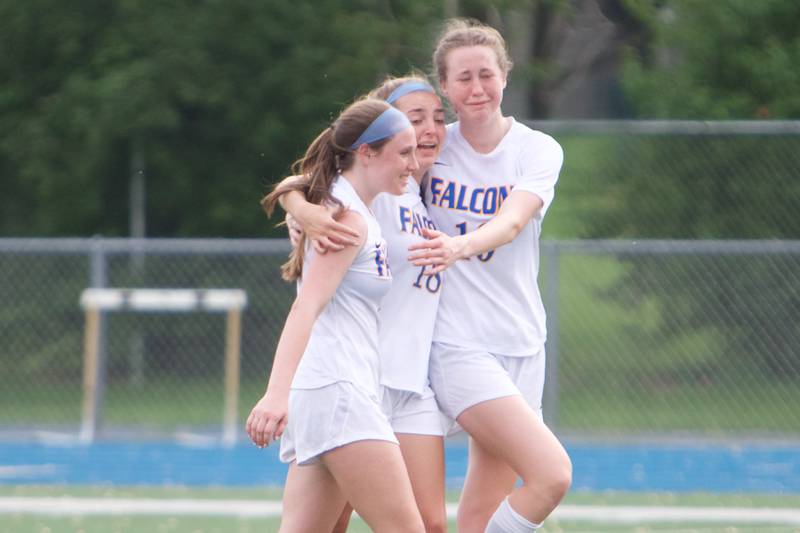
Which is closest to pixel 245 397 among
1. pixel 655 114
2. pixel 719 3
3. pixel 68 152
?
pixel 68 152

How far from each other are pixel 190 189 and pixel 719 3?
4974 millimetres

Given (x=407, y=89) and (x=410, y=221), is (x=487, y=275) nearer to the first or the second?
(x=410, y=221)

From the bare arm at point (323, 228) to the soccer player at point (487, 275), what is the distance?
70cm

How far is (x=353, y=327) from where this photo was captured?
4184 mm

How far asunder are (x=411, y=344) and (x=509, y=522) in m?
0.69

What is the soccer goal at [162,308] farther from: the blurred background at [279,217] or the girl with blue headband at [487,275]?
the girl with blue headband at [487,275]

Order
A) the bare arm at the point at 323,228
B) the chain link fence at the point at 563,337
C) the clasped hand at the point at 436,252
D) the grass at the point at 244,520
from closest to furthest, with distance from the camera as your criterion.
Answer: the bare arm at the point at 323,228 → the clasped hand at the point at 436,252 → the grass at the point at 244,520 → the chain link fence at the point at 563,337

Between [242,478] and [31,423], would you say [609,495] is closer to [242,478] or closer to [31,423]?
[242,478]

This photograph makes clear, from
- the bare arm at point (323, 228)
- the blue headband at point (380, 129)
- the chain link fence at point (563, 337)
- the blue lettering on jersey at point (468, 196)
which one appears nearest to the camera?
the bare arm at point (323, 228)

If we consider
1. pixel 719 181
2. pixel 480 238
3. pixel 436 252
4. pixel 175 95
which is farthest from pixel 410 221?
pixel 175 95

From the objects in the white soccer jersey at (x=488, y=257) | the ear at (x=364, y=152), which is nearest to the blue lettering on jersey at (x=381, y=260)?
the ear at (x=364, y=152)

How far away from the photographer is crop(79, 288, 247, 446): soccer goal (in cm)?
1077

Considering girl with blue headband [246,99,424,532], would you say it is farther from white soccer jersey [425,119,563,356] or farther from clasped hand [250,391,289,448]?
white soccer jersey [425,119,563,356]

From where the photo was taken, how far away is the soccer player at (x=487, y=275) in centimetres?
484
